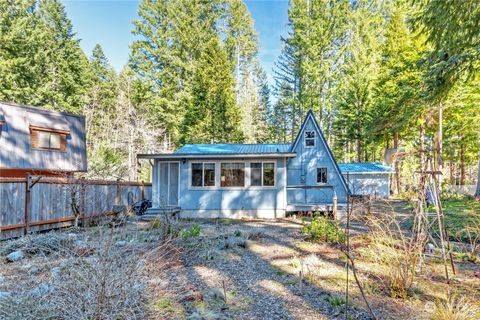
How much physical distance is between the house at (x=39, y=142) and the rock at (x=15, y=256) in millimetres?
5895

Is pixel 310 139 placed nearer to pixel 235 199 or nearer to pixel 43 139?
pixel 235 199

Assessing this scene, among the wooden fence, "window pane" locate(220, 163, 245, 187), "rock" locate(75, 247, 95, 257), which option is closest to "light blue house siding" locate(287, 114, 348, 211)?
"window pane" locate(220, 163, 245, 187)

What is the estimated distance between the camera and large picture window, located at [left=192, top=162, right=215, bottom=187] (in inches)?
484

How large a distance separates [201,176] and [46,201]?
5746 mm

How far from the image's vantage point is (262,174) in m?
12.2

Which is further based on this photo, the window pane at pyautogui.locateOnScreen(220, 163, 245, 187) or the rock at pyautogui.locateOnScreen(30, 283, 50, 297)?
the window pane at pyautogui.locateOnScreen(220, 163, 245, 187)

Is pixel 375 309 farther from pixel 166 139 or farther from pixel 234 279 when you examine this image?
pixel 166 139

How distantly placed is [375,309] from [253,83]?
104ft

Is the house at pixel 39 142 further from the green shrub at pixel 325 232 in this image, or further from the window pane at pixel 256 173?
the green shrub at pixel 325 232

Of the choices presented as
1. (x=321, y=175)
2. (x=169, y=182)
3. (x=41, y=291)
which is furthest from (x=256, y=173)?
(x=41, y=291)

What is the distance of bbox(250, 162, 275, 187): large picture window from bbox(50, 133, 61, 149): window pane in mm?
9972

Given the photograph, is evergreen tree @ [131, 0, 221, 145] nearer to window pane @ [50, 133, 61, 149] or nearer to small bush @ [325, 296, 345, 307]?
window pane @ [50, 133, 61, 149]

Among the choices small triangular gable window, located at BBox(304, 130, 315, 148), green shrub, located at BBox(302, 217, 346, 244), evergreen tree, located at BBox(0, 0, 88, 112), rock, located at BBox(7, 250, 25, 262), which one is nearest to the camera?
rock, located at BBox(7, 250, 25, 262)

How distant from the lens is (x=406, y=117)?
649 inches
